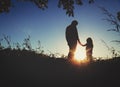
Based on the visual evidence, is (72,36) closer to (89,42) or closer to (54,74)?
(89,42)

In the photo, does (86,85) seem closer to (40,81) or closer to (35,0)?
(40,81)

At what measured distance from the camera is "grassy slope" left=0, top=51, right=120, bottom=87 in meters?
7.75

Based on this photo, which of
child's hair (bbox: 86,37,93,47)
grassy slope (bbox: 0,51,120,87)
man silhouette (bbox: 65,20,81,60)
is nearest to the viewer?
grassy slope (bbox: 0,51,120,87)

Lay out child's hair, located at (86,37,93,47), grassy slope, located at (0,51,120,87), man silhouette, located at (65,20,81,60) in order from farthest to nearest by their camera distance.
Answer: child's hair, located at (86,37,93,47) < man silhouette, located at (65,20,81,60) < grassy slope, located at (0,51,120,87)

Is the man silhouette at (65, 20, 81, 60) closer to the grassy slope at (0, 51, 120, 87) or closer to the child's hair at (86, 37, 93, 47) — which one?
the child's hair at (86, 37, 93, 47)

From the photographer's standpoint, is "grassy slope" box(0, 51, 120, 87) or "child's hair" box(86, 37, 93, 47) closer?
"grassy slope" box(0, 51, 120, 87)

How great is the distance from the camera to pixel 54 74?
855 cm

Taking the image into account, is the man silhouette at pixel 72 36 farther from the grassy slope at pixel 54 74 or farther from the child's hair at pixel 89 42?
the grassy slope at pixel 54 74

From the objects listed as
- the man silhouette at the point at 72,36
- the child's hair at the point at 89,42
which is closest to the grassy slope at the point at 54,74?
the man silhouette at the point at 72,36

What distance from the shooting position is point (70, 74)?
8.50 meters

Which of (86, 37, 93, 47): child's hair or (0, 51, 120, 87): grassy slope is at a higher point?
(86, 37, 93, 47): child's hair

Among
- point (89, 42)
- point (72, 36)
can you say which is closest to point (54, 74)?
point (72, 36)

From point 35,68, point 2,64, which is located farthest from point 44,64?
point 2,64

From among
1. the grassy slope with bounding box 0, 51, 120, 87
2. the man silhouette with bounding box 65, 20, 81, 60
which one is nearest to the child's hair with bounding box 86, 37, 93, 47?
the man silhouette with bounding box 65, 20, 81, 60
